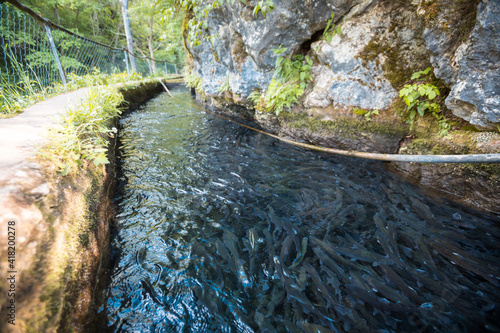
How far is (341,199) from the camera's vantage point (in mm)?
3262

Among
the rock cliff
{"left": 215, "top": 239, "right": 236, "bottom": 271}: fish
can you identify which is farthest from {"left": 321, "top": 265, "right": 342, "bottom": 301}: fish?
the rock cliff

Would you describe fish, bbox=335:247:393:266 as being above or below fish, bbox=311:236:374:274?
above

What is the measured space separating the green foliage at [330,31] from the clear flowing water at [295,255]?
10.4ft

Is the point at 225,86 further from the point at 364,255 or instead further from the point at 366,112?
the point at 364,255

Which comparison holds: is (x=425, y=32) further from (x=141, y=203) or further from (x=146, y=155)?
(x=146, y=155)

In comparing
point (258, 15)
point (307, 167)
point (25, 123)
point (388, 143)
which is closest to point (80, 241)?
point (25, 123)

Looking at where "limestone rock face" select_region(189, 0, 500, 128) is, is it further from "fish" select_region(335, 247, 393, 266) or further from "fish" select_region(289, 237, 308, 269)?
"fish" select_region(289, 237, 308, 269)

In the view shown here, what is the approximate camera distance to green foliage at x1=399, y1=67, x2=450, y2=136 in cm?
339

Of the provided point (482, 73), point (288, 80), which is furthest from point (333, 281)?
point (288, 80)

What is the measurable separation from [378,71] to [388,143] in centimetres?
159

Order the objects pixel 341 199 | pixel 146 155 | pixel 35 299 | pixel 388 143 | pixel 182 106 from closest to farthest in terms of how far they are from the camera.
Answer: pixel 35 299 → pixel 341 199 → pixel 388 143 → pixel 146 155 → pixel 182 106

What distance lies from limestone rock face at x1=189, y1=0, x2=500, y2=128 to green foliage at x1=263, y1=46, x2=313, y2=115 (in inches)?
8.4

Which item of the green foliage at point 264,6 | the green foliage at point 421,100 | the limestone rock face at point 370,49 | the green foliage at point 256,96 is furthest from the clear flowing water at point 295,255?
the green foliage at point 256,96

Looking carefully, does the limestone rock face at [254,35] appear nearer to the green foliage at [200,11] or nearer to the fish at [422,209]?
the green foliage at [200,11]
